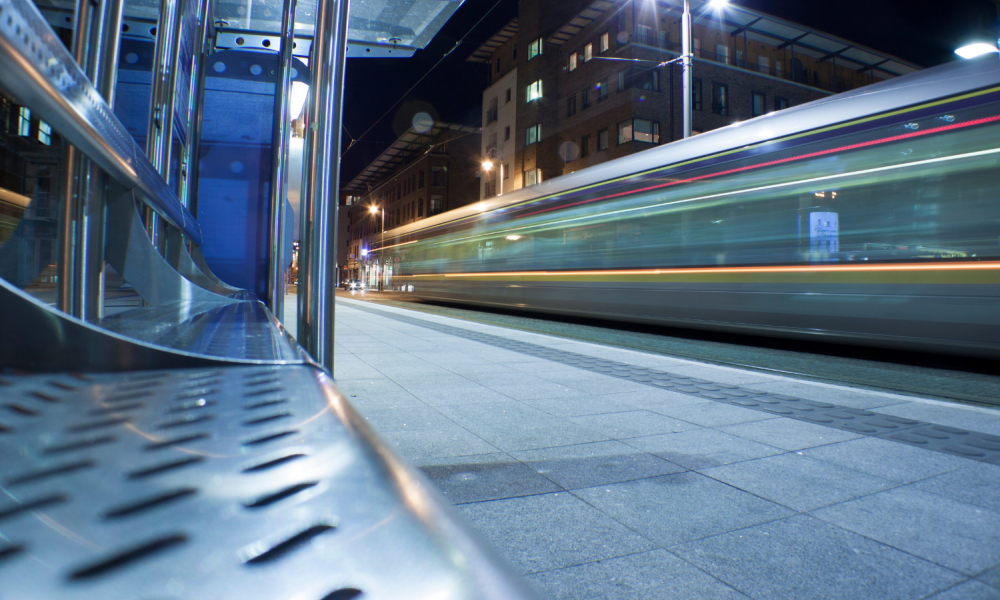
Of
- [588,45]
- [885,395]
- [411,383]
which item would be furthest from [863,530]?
[588,45]

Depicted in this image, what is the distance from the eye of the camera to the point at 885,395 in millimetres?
4516

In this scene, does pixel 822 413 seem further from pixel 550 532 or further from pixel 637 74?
pixel 637 74

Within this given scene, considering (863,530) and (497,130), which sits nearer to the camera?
(863,530)

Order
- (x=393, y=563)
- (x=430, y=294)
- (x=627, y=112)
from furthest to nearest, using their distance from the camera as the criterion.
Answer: (x=627, y=112)
(x=430, y=294)
(x=393, y=563)

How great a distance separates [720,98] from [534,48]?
40.0 feet

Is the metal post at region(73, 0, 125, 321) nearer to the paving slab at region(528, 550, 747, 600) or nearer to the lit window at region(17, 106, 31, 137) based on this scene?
the lit window at region(17, 106, 31, 137)

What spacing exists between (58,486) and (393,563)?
0.37 m

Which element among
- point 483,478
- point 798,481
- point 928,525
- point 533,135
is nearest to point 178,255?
point 483,478

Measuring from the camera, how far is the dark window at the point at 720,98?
32.0 m

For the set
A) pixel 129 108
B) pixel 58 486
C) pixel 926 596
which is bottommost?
pixel 926 596

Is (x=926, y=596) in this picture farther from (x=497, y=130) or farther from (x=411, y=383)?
(x=497, y=130)

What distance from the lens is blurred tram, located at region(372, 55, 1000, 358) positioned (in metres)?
5.71

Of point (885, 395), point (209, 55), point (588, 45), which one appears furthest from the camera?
point (588, 45)

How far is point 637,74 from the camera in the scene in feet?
98.8
